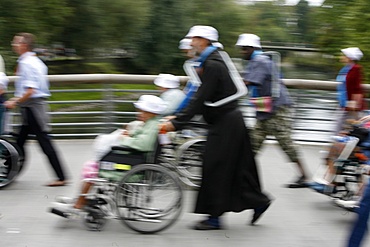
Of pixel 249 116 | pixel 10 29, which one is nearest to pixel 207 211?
pixel 249 116

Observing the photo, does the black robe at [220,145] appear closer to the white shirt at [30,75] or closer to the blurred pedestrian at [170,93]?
the blurred pedestrian at [170,93]

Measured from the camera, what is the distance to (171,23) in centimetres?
3344

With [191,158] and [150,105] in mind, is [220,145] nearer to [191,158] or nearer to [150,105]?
[150,105]

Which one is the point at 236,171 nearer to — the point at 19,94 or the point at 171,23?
the point at 19,94

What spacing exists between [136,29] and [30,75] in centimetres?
2293

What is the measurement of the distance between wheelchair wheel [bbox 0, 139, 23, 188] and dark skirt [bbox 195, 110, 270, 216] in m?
2.43

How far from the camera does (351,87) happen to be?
7.70m

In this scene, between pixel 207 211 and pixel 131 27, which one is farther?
pixel 131 27

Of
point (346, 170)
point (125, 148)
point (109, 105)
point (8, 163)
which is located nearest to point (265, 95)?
point (346, 170)

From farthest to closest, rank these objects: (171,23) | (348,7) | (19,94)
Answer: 1. (171,23)
2. (348,7)
3. (19,94)

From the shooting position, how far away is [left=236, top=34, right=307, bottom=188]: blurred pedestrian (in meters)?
7.03

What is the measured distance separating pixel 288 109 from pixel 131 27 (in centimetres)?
2233

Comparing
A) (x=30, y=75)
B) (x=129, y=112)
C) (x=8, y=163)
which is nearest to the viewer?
(x=30, y=75)

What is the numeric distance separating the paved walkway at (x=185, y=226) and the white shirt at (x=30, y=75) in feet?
3.68
